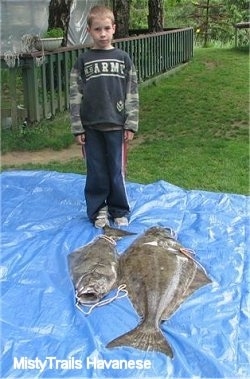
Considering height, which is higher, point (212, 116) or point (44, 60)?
point (44, 60)

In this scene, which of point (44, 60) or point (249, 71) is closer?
point (44, 60)

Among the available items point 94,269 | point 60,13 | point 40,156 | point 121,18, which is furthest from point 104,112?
point 121,18

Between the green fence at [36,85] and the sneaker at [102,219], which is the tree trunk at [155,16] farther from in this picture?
the sneaker at [102,219]

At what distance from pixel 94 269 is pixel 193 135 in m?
4.25

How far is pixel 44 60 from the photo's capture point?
7.61 m

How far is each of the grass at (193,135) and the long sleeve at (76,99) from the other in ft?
4.58

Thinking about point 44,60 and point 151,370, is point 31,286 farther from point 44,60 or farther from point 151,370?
point 44,60

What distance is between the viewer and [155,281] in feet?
10.4

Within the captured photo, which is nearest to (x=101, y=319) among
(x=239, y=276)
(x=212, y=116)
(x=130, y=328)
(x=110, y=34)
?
(x=130, y=328)

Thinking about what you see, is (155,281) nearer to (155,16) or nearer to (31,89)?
(31,89)

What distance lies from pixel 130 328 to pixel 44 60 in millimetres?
5355

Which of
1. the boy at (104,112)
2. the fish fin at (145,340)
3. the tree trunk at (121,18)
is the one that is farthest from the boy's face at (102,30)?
the tree trunk at (121,18)

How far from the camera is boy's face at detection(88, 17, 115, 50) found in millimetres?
3906

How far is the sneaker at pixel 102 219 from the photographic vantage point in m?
4.23
